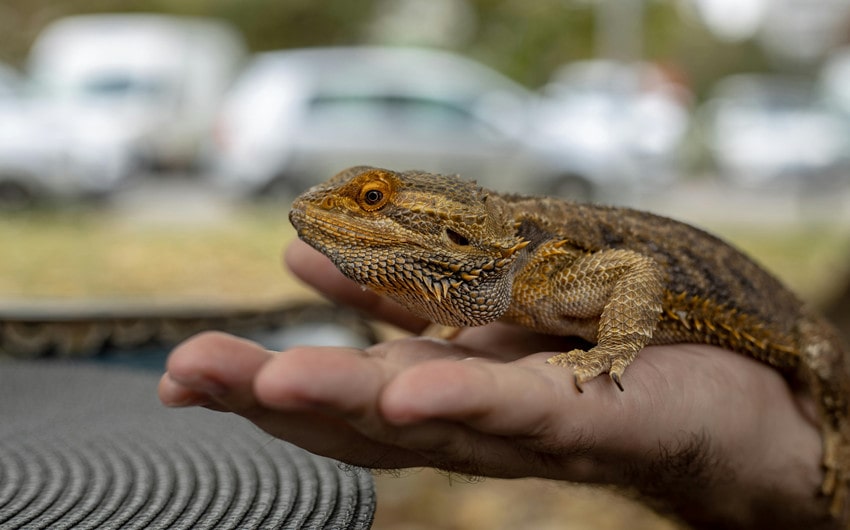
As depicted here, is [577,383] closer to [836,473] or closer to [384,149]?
[836,473]

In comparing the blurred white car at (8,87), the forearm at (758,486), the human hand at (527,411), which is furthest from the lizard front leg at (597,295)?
the blurred white car at (8,87)

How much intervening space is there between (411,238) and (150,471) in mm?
968

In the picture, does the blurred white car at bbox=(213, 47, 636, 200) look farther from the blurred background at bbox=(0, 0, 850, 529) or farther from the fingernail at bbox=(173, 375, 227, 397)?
the fingernail at bbox=(173, 375, 227, 397)

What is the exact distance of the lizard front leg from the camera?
8.22 ft

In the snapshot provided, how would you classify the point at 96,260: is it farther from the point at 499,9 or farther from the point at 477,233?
the point at 499,9

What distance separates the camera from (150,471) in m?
2.49

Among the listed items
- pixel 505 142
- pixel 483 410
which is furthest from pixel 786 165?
pixel 483 410

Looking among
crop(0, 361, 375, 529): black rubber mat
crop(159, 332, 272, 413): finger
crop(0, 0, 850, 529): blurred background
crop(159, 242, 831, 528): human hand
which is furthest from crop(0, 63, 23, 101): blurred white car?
crop(159, 332, 272, 413): finger

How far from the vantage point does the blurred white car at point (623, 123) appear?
1823 cm

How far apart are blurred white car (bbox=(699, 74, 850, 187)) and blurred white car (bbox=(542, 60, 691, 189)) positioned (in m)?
1.32

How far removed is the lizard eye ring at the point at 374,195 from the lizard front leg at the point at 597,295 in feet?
1.73

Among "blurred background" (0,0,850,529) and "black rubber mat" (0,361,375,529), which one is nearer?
"black rubber mat" (0,361,375,529)

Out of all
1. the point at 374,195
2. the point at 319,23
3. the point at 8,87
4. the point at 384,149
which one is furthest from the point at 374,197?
the point at 319,23

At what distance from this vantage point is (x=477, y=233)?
8.18 ft
